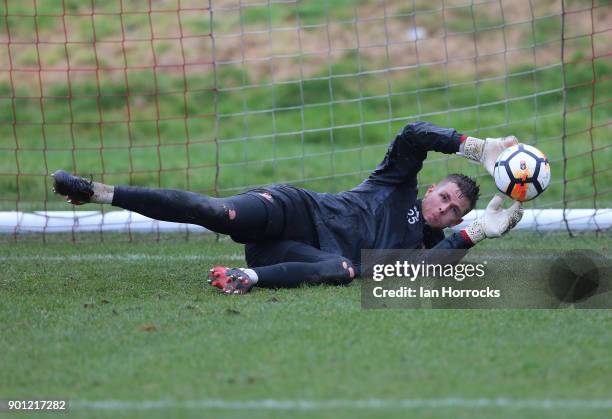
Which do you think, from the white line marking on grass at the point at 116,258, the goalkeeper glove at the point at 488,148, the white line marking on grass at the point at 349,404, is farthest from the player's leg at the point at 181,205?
the white line marking on grass at the point at 349,404

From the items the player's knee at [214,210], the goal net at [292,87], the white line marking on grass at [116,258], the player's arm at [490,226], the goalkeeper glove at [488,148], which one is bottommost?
the white line marking on grass at [116,258]

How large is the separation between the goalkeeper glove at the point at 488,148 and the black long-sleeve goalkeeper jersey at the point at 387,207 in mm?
72

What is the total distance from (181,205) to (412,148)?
1.48 metres

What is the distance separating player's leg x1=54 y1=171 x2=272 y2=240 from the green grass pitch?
39 cm

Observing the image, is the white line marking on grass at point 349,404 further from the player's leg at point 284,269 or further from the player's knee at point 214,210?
the player's knee at point 214,210

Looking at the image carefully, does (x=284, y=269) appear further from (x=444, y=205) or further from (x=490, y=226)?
(x=490, y=226)

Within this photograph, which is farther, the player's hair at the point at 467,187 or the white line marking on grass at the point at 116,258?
the white line marking on grass at the point at 116,258

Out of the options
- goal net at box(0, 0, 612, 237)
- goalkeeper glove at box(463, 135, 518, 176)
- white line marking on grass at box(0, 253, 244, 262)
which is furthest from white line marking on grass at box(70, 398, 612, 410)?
goal net at box(0, 0, 612, 237)

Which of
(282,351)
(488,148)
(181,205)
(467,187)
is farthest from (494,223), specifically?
(282,351)

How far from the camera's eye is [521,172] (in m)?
5.96

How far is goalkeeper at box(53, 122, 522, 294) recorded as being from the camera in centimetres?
580

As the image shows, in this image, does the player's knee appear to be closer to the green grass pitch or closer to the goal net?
the green grass pitch

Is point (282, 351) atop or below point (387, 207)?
below

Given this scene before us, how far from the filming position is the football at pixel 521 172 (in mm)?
5969
